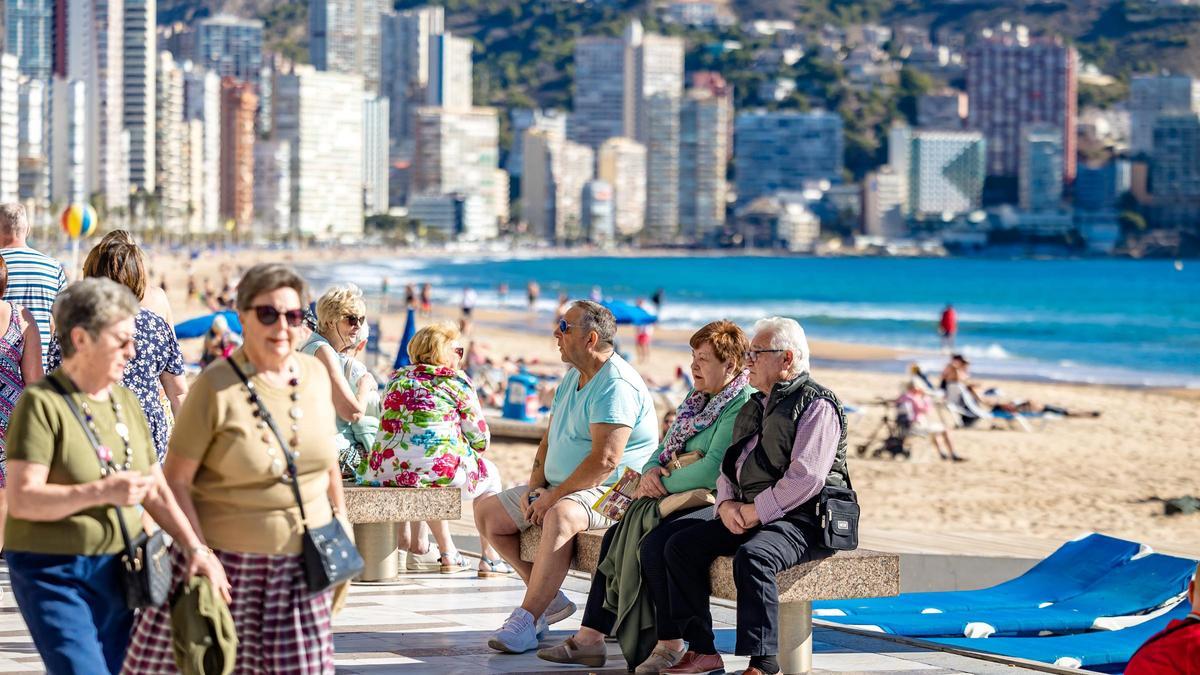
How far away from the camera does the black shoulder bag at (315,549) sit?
3877 millimetres

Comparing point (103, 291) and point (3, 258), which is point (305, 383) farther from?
point (3, 258)

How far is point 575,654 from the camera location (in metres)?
5.89

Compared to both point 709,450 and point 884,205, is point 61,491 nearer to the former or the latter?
point 709,450

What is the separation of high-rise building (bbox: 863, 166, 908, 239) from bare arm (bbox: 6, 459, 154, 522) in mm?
190619

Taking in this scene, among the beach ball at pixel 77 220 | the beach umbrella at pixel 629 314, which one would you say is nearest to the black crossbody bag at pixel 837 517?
the beach umbrella at pixel 629 314

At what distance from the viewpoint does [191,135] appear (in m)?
180

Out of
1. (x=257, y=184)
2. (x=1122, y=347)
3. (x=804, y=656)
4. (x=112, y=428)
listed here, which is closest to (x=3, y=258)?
(x=112, y=428)

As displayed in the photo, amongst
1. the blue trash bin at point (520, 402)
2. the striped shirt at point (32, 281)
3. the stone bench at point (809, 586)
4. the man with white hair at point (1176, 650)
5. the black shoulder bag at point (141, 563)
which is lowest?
the blue trash bin at point (520, 402)

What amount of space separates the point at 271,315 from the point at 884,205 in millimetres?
194087

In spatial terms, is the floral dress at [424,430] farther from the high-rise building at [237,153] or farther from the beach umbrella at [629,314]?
the high-rise building at [237,153]

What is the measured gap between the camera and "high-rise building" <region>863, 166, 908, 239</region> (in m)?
192

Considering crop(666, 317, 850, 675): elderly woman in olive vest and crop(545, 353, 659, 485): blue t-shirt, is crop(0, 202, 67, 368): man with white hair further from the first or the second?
crop(666, 317, 850, 675): elderly woman in olive vest

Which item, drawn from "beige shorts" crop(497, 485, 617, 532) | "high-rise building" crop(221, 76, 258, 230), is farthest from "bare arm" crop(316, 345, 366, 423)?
"high-rise building" crop(221, 76, 258, 230)

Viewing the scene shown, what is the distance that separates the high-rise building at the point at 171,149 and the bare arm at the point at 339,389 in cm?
16331
